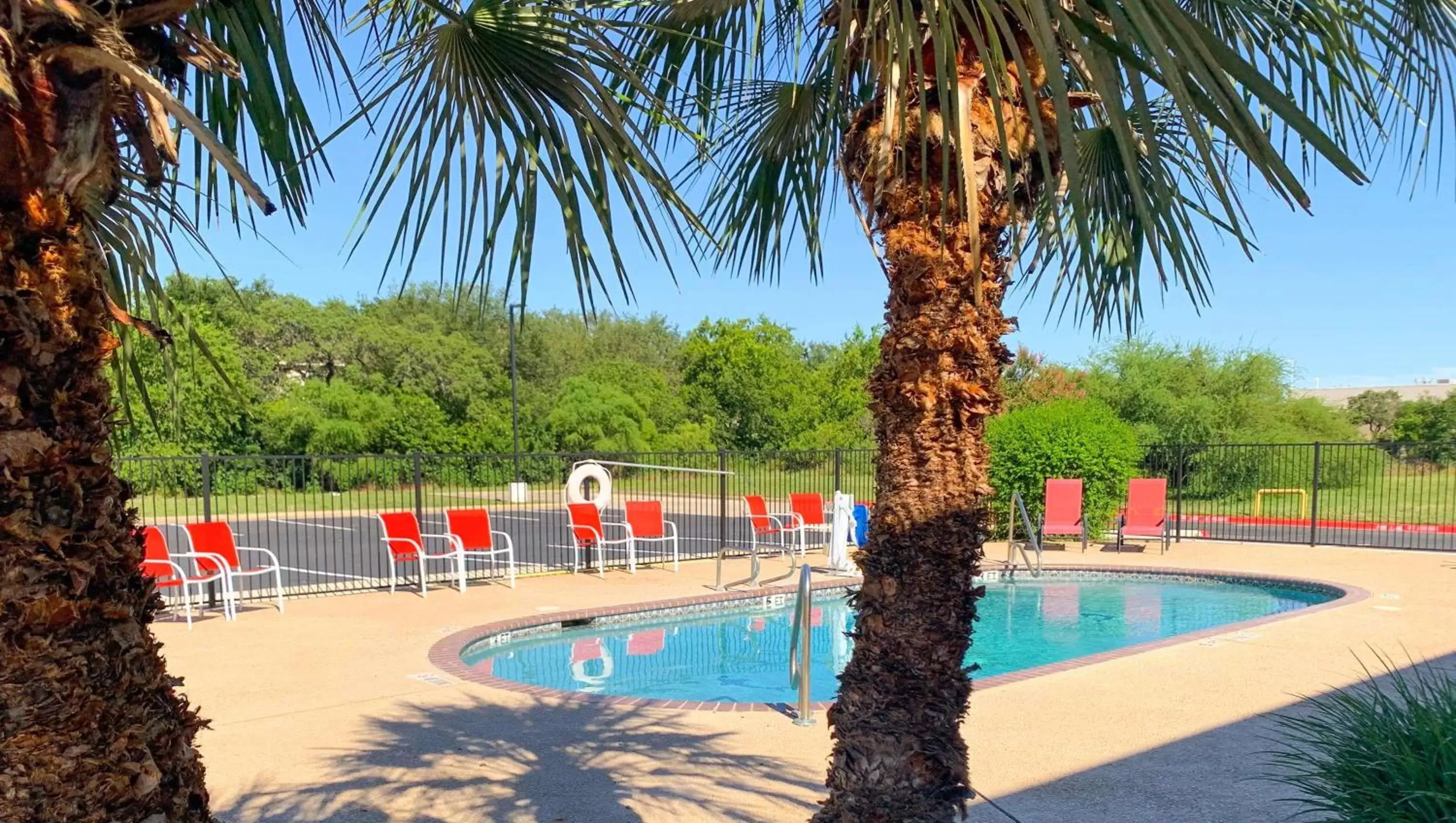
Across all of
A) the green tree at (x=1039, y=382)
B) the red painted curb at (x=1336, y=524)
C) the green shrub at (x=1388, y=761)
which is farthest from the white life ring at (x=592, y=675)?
the green tree at (x=1039, y=382)

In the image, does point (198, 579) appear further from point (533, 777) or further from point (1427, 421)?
point (1427, 421)

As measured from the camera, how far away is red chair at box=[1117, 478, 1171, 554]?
51.8ft

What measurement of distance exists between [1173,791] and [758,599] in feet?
23.1

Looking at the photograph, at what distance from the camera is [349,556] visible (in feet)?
55.8

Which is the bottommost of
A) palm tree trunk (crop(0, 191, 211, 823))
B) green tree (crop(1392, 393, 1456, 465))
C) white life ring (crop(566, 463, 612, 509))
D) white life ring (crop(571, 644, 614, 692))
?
white life ring (crop(571, 644, 614, 692))

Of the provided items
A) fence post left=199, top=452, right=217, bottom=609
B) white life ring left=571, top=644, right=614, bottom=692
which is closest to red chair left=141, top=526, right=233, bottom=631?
fence post left=199, top=452, right=217, bottom=609

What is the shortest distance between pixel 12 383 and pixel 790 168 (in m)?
3.70

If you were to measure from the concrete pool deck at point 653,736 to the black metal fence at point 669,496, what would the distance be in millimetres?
3814

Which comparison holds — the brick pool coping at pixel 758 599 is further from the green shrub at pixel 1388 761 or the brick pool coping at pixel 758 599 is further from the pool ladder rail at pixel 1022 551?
the green shrub at pixel 1388 761

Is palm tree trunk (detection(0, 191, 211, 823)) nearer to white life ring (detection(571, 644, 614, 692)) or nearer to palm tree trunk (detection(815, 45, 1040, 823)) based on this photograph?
palm tree trunk (detection(815, 45, 1040, 823))

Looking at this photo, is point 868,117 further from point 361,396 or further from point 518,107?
point 361,396

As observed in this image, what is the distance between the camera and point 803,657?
623 cm

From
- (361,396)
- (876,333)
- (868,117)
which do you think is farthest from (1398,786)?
(876,333)

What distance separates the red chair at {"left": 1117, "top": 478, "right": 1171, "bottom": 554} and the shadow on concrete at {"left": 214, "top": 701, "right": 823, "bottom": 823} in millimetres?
11582
